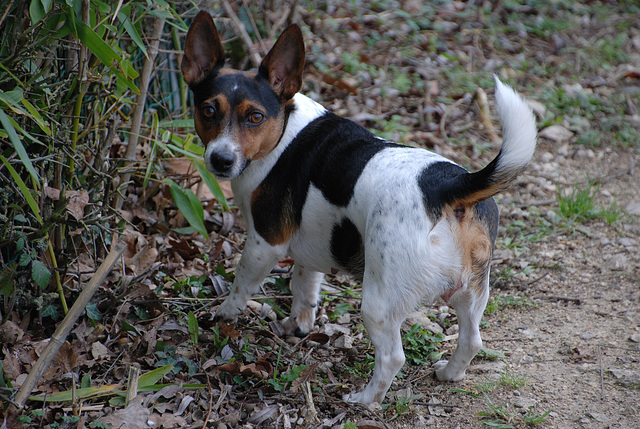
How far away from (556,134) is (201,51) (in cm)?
418

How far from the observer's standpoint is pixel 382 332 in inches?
113

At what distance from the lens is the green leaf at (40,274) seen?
293 centimetres

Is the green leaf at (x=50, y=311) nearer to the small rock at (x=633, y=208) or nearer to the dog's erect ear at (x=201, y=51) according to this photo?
the dog's erect ear at (x=201, y=51)

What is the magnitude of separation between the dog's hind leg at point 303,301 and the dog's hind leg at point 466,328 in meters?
0.85

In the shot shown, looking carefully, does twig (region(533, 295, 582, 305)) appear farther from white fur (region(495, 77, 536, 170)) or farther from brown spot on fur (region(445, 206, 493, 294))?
white fur (region(495, 77, 536, 170))

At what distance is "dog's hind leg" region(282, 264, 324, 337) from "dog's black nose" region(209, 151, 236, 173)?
2.86 feet

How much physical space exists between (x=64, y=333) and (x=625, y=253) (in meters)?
3.88

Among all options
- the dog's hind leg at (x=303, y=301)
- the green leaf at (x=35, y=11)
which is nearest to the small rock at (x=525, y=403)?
the dog's hind leg at (x=303, y=301)

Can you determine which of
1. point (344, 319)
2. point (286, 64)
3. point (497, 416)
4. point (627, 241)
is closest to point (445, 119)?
point (627, 241)

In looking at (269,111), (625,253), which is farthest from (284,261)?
(625,253)

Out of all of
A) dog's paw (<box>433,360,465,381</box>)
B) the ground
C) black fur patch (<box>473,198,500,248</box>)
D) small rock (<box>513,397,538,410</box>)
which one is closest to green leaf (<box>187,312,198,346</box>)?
the ground

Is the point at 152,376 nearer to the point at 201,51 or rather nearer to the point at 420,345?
the point at 420,345

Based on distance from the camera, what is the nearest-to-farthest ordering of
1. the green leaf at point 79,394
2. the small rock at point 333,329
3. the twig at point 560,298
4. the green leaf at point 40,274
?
the green leaf at point 79,394
the green leaf at point 40,274
the small rock at point 333,329
the twig at point 560,298

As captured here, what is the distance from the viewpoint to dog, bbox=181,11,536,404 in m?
2.73
